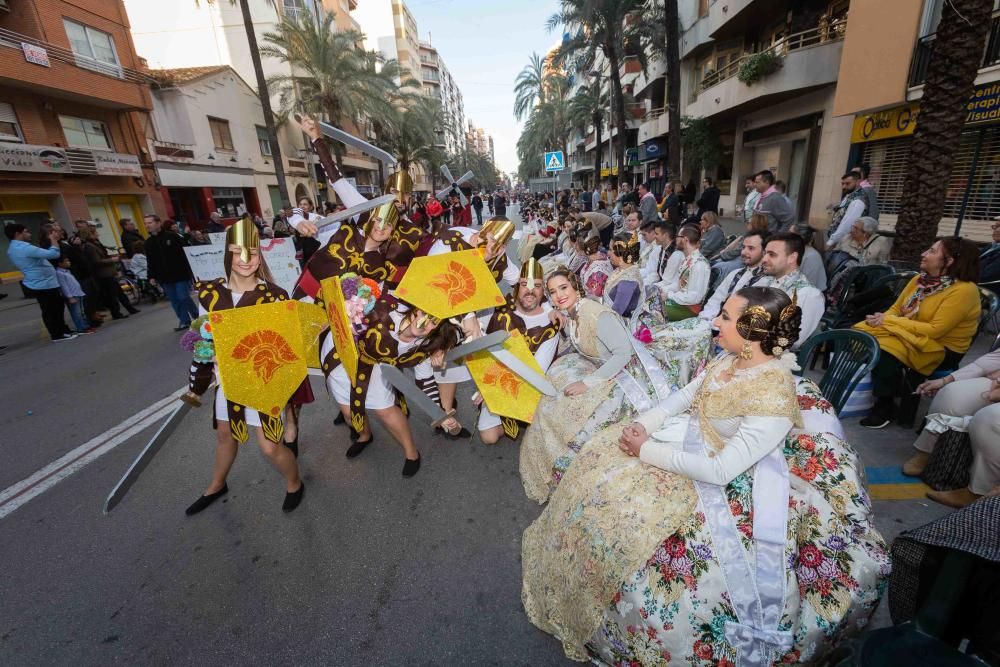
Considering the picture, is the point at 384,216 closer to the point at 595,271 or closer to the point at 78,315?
the point at 595,271

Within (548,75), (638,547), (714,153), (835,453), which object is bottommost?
(638,547)

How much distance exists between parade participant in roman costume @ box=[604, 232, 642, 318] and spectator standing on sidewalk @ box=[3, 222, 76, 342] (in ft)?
30.0

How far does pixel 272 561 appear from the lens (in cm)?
260

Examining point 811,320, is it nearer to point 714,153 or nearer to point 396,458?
point 396,458

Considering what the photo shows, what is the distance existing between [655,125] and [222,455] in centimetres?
2727

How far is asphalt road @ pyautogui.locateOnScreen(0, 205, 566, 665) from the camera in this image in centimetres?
209

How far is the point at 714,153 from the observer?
20.0 metres

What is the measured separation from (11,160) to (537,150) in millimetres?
51889

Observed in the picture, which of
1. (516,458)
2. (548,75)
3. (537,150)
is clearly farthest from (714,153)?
A: (537,150)

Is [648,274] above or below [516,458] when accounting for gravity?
above

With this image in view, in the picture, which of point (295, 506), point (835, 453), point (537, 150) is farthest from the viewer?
point (537, 150)

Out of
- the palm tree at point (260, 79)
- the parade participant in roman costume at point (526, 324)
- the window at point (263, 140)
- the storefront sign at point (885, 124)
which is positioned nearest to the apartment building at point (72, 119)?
the palm tree at point (260, 79)

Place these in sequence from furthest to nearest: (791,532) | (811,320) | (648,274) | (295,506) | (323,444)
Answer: (648,274) < (323,444) < (811,320) < (295,506) < (791,532)

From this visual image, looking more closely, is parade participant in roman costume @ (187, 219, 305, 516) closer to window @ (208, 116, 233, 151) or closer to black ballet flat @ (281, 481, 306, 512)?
black ballet flat @ (281, 481, 306, 512)
